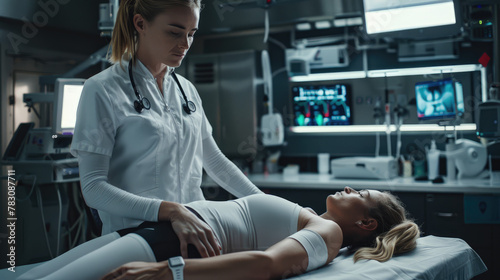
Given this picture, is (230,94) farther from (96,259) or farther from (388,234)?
(96,259)

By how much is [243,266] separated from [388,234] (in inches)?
26.5

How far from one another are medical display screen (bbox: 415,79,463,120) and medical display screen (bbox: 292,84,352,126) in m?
0.66

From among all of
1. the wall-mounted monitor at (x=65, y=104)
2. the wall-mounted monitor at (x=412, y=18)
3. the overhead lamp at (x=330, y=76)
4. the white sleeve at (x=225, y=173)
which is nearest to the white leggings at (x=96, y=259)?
the white sleeve at (x=225, y=173)

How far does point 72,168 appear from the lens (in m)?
3.07

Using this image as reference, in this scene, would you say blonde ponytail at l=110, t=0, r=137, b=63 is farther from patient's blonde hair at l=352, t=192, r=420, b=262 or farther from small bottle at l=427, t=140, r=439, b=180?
small bottle at l=427, t=140, r=439, b=180

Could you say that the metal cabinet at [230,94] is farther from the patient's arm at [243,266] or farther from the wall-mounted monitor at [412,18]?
the patient's arm at [243,266]

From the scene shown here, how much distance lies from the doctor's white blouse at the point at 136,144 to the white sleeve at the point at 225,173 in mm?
65

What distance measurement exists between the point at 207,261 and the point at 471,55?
300 centimetres

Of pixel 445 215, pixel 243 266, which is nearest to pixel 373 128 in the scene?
pixel 445 215

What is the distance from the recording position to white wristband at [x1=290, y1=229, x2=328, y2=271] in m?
1.42

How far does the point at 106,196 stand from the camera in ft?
4.63

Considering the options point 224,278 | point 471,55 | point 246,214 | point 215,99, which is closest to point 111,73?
point 246,214

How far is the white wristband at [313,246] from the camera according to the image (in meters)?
1.42

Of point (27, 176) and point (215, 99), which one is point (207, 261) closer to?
point (27, 176)
